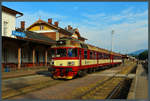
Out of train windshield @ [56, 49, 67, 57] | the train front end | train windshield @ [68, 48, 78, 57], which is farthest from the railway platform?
train windshield @ [56, 49, 67, 57]

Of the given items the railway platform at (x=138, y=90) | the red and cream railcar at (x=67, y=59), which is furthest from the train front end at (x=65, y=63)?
the railway platform at (x=138, y=90)

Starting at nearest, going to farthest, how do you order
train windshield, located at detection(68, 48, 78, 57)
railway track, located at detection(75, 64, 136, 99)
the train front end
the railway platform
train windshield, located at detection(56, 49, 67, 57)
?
the railway platform → railway track, located at detection(75, 64, 136, 99) → the train front end → train windshield, located at detection(68, 48, 78, 57) → train windshield, located at detection(56, 49, 67, 57)

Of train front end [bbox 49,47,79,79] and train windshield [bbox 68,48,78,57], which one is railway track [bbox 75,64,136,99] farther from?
train windshield [bbox 68,48,78,57]

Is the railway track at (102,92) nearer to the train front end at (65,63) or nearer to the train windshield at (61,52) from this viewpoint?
the train front end at (65,63)

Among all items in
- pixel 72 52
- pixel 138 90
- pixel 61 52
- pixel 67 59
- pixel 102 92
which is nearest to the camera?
pixel 138 90

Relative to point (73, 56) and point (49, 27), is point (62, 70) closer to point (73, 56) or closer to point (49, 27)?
point (73, 56)

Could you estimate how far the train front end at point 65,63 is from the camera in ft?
44.2

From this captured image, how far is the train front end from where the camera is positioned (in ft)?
44.2

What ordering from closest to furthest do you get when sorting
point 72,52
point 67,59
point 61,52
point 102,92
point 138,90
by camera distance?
point 138,90 → point 102,92 → point 67,59 → point 72,52 → point 61,52

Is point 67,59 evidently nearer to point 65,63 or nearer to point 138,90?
point 65,63

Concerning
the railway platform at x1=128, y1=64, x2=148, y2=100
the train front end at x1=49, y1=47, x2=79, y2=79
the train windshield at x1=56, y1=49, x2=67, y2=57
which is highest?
the train windshield at x1=56, y1=49, x2=67, y2=57

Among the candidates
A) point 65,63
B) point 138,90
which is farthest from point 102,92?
point 65,63

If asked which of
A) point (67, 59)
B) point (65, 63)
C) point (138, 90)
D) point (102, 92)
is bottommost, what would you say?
point (102, 92)

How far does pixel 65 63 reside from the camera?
44.3 feet
